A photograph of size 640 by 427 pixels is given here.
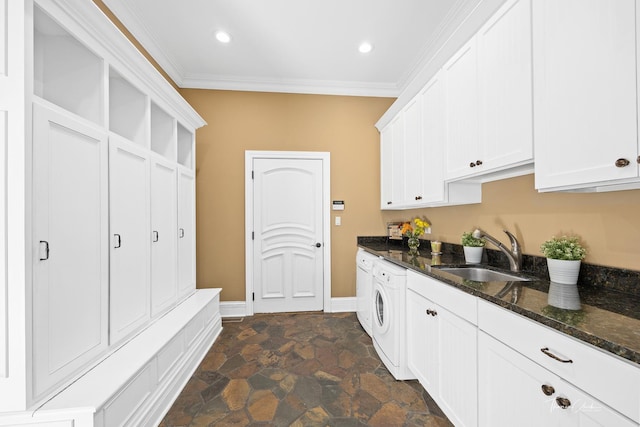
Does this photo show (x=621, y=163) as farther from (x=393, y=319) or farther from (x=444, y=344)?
(x=393, y=319)

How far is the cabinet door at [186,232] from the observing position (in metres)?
2.57

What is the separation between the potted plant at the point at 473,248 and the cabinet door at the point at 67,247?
2504 mm

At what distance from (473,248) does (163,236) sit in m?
2.59

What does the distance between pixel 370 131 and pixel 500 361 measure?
9.90 ft

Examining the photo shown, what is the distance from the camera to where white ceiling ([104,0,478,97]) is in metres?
2.17

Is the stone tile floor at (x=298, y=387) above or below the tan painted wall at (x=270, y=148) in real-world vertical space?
below

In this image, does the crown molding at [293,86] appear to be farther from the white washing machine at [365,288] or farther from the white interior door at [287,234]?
the white washing machine at [365,288]

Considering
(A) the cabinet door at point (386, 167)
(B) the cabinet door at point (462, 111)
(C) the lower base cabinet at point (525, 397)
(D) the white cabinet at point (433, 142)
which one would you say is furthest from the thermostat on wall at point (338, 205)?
(C) the lower base cabinet at point (525, 397)

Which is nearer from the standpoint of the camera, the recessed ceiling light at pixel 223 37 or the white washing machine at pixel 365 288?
the recessed ceiling light at pixel 223 37

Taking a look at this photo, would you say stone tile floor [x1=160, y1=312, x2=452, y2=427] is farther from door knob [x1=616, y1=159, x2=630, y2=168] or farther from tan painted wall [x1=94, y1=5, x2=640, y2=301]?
door knob [x1=616, y1=159, x2=630, y2=168]

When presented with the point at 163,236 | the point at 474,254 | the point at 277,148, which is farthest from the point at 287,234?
the point at 474,254

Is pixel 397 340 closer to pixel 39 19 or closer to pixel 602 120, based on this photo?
pixel 602 120

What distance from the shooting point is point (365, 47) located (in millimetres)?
2697

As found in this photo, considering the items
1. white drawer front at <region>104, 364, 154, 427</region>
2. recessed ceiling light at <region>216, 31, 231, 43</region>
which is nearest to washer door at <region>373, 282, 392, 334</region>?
white drawer front at <region>104, 364, 154, 427</region>
